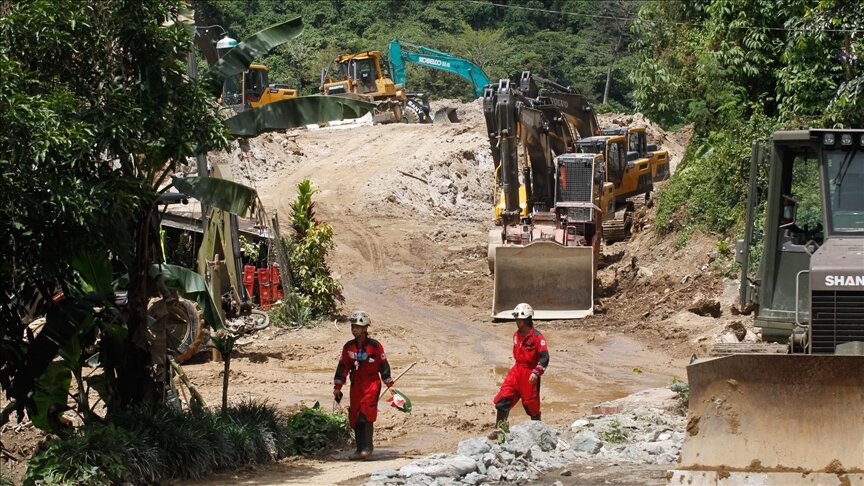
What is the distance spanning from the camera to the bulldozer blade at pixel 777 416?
8.45m

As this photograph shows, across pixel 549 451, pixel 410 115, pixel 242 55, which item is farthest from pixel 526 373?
pixel 410 115

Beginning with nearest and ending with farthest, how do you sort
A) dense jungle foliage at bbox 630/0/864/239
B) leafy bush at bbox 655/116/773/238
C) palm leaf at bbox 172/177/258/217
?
palm leaf at bbox 172/177/258/217 < dense jungle foliage at bbox 630/0/864/239 < leafy bush at bbox 655/116/773/238

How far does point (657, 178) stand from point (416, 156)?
7.81 meters

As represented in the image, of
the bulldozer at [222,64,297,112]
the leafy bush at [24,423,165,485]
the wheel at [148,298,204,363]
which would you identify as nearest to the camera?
the leafy bush at [24,423,165,485]

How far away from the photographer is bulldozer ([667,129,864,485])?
334 inches

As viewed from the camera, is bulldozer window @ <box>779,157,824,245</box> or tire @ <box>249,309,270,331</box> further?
tire @ <box>249,309,270,331</box>

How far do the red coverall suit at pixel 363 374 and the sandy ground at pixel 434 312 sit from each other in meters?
0.55

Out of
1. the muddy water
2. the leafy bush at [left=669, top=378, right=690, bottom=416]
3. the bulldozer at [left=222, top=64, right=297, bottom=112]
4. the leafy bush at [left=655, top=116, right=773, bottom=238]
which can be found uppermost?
the bulldozer at [left=222, top=64, right=297, bottom=112]

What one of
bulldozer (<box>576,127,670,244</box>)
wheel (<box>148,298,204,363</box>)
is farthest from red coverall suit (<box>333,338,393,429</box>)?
bulldozer (<box>576,127,670,244</box>)

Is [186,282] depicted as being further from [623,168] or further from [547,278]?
[623,168]

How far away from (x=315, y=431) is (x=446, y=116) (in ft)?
111

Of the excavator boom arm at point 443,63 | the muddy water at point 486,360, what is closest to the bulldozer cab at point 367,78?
the excavator boom arm at point 443,63

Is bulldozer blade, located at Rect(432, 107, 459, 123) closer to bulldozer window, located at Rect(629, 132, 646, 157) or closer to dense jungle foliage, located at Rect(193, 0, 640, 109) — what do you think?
dense jungle foliage, located at Rect(193, 0, 640, 109)

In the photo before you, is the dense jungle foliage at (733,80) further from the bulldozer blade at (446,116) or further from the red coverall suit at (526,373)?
the bulldozer blade at (446,116)
